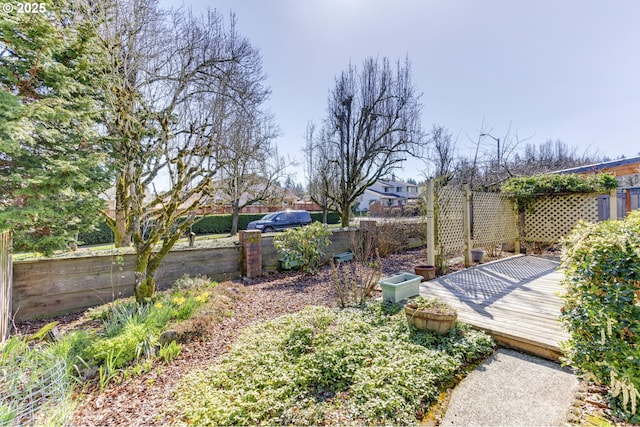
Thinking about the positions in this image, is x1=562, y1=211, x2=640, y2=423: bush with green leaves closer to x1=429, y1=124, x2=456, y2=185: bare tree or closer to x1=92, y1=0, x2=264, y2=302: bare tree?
x1=92, y1=0, x2=264, y2=302: bare tree

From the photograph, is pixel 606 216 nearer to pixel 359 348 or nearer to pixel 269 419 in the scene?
pixel 359 348

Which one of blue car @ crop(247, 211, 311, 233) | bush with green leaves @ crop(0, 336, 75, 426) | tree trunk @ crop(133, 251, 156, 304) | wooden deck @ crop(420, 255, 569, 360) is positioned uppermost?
blue car @ crop(247, 211, 311, 233)

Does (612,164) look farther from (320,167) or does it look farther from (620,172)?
(320,167)

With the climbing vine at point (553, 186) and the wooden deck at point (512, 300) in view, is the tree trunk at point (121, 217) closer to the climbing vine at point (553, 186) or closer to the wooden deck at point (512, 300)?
the wooden deck at point (512, 300)

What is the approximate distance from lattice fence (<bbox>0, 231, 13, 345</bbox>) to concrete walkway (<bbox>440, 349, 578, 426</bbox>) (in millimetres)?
4822

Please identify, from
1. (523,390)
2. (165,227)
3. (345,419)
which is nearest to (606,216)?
(523,390)

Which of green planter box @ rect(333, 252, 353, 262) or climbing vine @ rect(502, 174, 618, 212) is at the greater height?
climbing vine @ rect(502, 174, 618, 212)

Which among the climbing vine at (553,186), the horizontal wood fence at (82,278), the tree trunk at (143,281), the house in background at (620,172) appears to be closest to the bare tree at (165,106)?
the tree trunk at (143,281)

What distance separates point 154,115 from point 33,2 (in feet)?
6.61

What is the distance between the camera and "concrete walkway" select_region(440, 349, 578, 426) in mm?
1929

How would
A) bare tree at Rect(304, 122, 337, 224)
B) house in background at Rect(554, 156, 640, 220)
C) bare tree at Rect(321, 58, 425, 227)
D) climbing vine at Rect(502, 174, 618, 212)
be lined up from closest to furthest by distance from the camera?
climbing vine at Rect(502, 174, 618, 212) → house in background at Rect(554, 156, 640, 220) → bare tree at Rect(321, 58, 425, 227) → bare tree at Rect(304, 122, 337, 224)

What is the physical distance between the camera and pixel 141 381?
2.50 metres

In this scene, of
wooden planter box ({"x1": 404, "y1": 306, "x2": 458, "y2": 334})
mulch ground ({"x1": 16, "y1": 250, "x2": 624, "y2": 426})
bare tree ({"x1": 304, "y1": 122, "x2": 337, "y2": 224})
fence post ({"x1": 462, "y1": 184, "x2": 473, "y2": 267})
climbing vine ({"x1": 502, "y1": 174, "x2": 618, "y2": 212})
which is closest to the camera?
mulch ground ({"x1": 16, "y1": 250, "x2": 624, "y2": 426})

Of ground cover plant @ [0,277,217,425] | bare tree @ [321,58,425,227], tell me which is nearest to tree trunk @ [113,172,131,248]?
ground cover plant @ [0,277,217,425]
